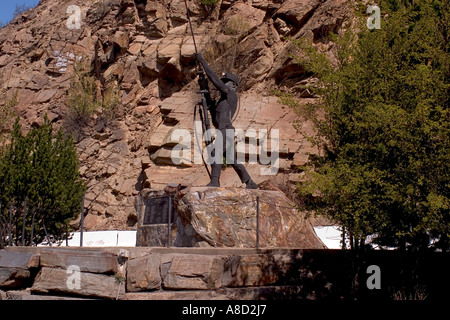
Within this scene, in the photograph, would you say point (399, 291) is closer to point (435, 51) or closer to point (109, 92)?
point (435, 51)

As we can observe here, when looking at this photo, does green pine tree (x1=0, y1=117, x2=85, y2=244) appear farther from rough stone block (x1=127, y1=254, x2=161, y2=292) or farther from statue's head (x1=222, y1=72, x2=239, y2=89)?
rough stone block (x1=127, y1=254, x2=161, y2=292)

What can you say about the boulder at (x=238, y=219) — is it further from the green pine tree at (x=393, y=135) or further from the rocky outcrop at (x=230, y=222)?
the green pine tree at (x=393, y=135)

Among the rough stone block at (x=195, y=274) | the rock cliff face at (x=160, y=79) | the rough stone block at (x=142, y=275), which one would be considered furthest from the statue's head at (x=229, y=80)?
the rock cliff face at (x=160, y=79)

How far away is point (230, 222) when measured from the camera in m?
9.93

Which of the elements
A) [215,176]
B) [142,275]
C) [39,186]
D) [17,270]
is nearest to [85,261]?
[142,275]

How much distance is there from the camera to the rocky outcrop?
973 cm

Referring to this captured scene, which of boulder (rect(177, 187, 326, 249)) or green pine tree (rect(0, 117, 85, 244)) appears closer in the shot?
boulder (rect(177, 187, 326, 249))

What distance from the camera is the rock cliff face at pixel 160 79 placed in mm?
19889

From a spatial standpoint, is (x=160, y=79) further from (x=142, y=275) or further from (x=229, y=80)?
(x=142, y=275)

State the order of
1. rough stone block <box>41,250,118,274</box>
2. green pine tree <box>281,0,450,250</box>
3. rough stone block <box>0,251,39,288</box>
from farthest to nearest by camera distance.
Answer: rough stone block <box>0,251,39,288</box>, rough stone block <box>41,250,118,274</box>, green pine tree <box>281,0,450,250</box>

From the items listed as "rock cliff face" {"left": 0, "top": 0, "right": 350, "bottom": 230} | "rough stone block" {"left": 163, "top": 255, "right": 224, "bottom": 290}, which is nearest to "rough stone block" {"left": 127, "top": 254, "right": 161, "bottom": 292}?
"rough stone block" {"left": 163, "top": 255, "right": 224, "bottom": 290}

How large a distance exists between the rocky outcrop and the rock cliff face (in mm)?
7560
